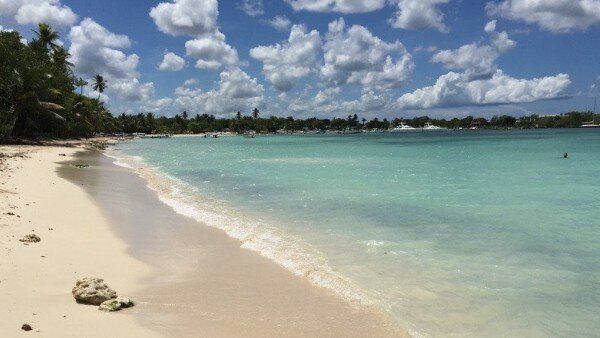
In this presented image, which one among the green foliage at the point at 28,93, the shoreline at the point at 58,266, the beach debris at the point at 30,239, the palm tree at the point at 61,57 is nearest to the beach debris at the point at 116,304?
the shoreline at the point at 58,266

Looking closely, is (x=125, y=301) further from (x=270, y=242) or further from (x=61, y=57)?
(x=61, y=57)

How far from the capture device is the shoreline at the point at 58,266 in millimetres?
5008

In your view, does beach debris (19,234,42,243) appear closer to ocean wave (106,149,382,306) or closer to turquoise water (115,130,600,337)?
ocean wave (106,149,382,306)

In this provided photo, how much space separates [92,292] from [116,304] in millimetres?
369

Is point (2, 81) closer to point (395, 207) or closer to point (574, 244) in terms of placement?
point (395, 207)

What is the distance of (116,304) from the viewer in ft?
18.3

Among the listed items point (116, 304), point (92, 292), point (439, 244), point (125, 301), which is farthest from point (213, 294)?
point (439, 244)

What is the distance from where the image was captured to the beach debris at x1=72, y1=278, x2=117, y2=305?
5.61m

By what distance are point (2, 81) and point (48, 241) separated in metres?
35.1

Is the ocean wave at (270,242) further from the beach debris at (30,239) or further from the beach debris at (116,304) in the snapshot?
the beach debris at (30,239)

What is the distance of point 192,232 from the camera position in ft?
35.0

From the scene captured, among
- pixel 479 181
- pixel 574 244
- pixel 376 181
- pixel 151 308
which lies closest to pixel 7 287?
pixel 151 308

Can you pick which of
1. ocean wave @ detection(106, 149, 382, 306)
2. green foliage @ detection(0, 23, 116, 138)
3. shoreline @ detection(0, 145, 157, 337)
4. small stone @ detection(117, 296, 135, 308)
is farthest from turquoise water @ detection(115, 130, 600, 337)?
green foliage @ detection(0, 23, 116, 138)

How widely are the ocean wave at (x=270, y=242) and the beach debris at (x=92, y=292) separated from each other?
124 inches
